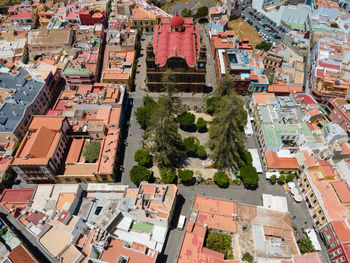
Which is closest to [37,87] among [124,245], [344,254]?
[124,245]

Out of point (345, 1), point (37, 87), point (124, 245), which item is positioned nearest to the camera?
point (124, 245)

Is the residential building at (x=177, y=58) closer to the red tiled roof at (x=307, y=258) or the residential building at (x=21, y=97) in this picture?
the residential building at (x=21, y=97)

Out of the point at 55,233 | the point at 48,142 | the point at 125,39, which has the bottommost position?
the point at 55,233

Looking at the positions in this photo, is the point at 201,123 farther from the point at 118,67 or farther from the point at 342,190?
the point at 118,67

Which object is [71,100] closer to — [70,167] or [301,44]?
[70,167]

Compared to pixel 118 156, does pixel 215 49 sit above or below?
above

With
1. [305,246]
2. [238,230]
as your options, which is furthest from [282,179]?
[238,230]

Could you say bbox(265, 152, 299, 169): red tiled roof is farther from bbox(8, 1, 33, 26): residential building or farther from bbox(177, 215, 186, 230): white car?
bbox(8, 1, 33, 26): residential building
